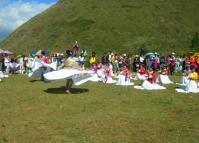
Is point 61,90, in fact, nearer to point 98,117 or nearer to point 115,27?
point 98,117

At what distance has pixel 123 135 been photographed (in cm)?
1108

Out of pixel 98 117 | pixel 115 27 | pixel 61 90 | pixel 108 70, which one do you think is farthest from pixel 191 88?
pixel 115 27

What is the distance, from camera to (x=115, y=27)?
6681 cm

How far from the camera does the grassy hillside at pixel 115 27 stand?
62.3 meters

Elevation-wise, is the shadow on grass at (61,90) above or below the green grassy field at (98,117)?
above

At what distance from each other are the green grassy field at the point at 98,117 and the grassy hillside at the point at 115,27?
137 feet

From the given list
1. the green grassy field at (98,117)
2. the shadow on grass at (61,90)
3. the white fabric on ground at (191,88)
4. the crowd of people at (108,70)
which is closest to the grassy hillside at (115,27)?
the crowd of people at (108,70)

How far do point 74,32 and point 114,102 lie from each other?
51.5m

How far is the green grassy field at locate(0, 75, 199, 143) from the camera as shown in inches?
430

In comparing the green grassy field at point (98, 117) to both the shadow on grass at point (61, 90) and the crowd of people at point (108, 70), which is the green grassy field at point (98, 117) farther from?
the crowd of people at point (108, 70)

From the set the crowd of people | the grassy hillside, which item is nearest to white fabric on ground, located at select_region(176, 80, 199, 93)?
the crowd of people

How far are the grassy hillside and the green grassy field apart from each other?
137ft

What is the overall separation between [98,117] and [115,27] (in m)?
54.1

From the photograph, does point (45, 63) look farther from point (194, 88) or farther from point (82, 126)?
point (82, 126)
